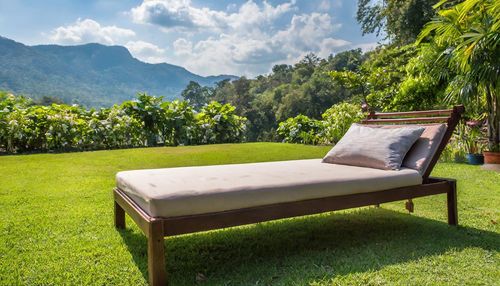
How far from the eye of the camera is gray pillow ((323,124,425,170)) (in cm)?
286

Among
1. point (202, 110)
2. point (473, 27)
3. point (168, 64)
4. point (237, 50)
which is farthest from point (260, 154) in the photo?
point (168, 64)

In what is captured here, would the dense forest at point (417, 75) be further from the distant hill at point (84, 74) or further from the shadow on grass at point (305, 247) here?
the distant hill at point (84, 74)

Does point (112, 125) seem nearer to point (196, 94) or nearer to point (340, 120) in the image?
point (340, 120)

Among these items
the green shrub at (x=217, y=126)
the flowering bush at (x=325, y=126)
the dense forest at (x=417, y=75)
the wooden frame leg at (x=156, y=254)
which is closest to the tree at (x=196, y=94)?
the dense forest at (x=417, y=75)

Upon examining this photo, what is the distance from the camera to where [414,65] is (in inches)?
321

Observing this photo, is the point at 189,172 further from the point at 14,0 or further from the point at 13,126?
the point at 14,0

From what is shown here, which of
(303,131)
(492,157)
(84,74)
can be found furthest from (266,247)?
(84,74)

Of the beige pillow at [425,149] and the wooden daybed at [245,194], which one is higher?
the beige pillow at [425,149]

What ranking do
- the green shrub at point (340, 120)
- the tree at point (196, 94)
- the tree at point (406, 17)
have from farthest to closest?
1. the tree at point (196, 94)
2. the tree at point (406, 17)
3. the green shrub at point (340, 120)

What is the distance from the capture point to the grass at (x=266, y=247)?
2.01m

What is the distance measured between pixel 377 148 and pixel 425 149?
1.22ft

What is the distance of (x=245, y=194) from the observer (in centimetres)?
208

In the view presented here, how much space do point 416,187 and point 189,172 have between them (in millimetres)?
1698

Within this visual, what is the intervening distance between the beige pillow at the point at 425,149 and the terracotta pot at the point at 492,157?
3286 millimetres
